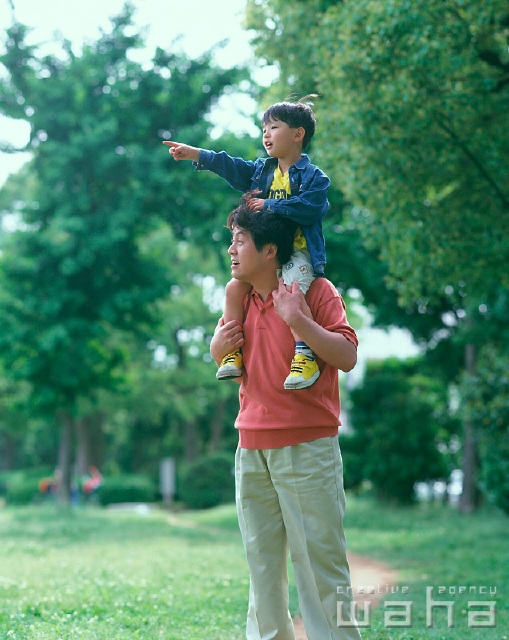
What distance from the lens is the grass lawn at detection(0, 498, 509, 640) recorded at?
5672 millimetres

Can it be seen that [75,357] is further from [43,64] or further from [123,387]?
[43,64]

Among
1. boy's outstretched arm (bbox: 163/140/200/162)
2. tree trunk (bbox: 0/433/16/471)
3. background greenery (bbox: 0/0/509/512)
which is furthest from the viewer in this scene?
tree trunk (bbox: 0/433/16/471)

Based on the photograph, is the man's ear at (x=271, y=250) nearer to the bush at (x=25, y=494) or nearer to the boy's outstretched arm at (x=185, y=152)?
the boy's outstretched arm at (x=185, y=152)

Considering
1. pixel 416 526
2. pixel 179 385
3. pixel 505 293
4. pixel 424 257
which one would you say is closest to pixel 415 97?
pixel 424 257

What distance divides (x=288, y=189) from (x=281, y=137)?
0.25 m

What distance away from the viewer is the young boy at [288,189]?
3.85m

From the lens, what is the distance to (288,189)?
397cm

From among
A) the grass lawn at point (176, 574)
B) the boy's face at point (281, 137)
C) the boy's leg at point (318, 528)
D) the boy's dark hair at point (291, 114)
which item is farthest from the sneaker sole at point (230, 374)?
the grass lawn at point (176, 574)

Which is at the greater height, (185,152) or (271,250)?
(185,152)

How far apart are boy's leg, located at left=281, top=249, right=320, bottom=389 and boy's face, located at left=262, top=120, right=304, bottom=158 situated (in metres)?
0.49

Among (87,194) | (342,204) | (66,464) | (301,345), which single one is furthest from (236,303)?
(66,464)

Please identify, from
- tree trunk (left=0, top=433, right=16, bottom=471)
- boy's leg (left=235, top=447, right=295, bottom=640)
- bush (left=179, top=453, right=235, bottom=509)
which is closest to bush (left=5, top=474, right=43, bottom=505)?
bush (left=179, top=453, right=235, bottom=509)

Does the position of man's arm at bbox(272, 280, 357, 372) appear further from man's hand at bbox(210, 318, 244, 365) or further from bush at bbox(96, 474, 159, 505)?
bush at bbox(96, 474, 159, 505)

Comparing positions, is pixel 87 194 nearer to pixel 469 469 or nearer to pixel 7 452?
pixel 469 469
